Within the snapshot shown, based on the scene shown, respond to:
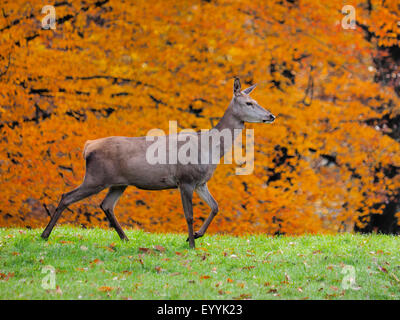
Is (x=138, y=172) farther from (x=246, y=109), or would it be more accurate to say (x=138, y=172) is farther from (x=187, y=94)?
(x=187, y=94)

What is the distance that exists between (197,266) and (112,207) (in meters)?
2.39

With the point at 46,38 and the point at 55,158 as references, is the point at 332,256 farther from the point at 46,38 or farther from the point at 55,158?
the point at 46,38

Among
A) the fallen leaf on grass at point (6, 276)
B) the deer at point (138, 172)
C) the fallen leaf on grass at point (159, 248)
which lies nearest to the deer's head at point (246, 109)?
the deer at point (138, 172)

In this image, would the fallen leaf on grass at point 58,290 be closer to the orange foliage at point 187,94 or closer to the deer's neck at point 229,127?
the deer's neck at point 229,127

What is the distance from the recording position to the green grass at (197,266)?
589 cm

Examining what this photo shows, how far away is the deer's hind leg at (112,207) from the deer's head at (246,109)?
2.29m

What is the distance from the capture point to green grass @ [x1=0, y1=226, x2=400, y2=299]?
5.89 m

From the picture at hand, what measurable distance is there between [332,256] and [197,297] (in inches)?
109

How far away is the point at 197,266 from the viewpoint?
7.07 metres

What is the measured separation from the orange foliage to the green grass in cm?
387

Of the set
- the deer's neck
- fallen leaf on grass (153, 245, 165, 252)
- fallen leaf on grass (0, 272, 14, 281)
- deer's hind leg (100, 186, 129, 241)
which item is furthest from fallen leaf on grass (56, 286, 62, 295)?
the deer's neck

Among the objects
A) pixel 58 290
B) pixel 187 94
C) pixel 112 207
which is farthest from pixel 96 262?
pixel 187 94

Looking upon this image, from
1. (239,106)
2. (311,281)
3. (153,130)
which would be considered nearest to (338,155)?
(153,130)

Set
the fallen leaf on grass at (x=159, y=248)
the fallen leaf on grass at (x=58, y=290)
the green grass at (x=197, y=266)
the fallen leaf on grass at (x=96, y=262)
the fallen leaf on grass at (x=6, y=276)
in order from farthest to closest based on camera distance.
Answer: the fallen leaf on grass at (x=159, y=248) → the fallen leaf on grass at (x=96, y=262) → the fallen leaf on grass at (x=6, y=276) → the green grass at (x=197, y=266) → the fallen leaf on grass at (x=58, y=290)
